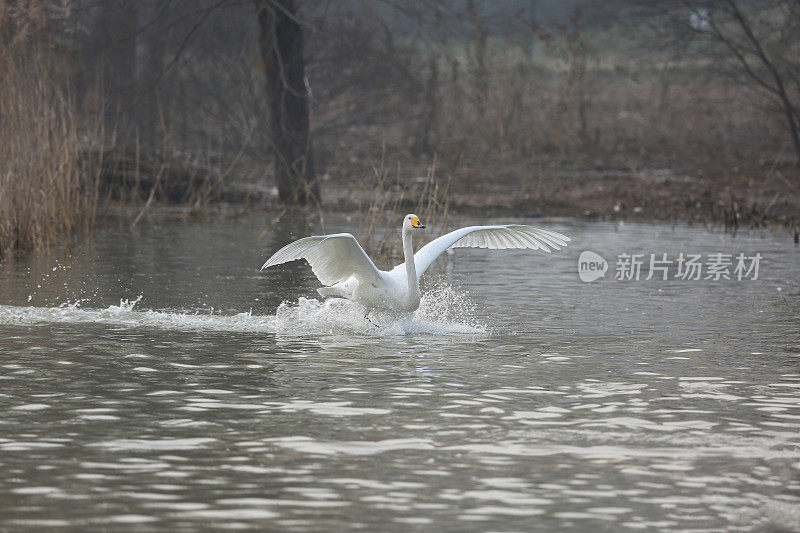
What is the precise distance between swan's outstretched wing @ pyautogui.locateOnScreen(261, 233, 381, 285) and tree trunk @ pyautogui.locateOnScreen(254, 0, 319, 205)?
31.5 ft

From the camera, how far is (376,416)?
22.9ft

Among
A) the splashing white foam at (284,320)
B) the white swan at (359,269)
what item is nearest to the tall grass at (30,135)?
the splashing white foam at (284,320)

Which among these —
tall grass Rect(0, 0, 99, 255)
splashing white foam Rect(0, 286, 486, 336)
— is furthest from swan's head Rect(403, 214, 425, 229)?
tall grass Rect(0, 0, 99, 255)


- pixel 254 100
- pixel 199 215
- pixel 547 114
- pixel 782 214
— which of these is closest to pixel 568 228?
pixel 782 214

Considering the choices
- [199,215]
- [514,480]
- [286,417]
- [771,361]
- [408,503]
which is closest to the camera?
[408,503]

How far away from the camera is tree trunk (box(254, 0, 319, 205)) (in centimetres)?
2039

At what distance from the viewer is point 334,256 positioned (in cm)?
1014

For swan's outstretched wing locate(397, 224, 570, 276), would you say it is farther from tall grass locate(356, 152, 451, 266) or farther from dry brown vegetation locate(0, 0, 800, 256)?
dry brown vegetation locate(0, 0, 800, 256)

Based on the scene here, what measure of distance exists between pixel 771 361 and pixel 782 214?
40.1ft

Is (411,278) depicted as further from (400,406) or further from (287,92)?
(287,92)

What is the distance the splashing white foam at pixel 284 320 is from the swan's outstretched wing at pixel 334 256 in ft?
→ 1.28

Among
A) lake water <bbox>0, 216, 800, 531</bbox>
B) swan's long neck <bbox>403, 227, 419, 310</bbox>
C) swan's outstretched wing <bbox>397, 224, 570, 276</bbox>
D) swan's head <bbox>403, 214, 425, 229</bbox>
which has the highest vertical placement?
swan's head <bbox>403, 214, 425, 229</bbox>

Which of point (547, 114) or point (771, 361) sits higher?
point (547, 114)

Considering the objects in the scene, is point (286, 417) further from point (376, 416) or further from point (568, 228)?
point (568, 228)
